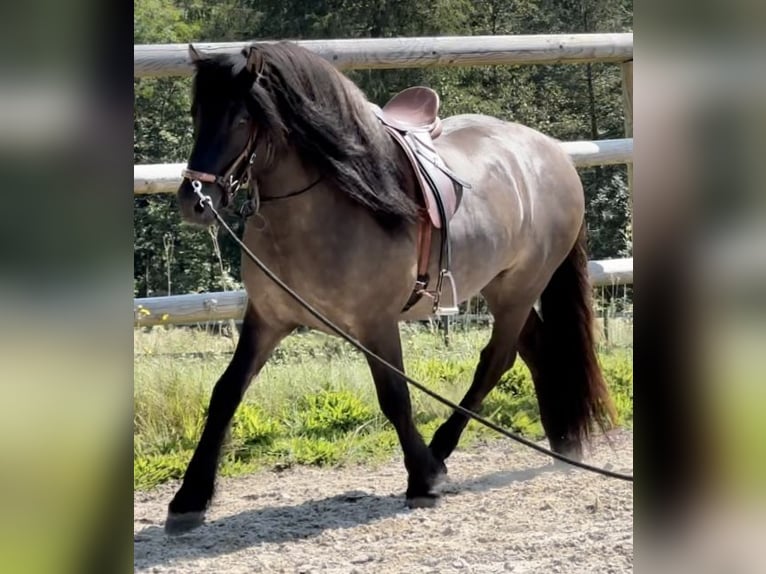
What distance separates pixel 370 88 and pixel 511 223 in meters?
5.80

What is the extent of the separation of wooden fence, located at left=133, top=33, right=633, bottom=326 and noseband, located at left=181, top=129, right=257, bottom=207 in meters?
1.07

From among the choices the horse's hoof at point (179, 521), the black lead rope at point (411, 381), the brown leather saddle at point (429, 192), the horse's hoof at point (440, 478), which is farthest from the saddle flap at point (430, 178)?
the horse's hoof at point (179, 521)

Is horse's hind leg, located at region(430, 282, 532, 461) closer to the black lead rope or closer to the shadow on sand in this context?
the shadow on sand

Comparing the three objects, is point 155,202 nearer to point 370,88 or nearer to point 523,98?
point 370,88

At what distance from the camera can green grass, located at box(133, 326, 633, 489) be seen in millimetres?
4270

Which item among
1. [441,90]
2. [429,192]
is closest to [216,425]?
[429,192]

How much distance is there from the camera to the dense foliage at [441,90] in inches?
364

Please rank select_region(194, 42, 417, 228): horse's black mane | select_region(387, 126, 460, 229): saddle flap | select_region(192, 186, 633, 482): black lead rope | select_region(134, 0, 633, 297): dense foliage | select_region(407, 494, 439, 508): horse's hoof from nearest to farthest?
1. select_region(192, 186, 633, 482): black lead rope
2. select_region(194, 42, 417, 228): horse's black mane
3. select_region(387, 126, 460, 229): saddle flap
4. select_region(407, 494, 439, 508): horse's hoof
5. select_region(134, 0, 633, 297): dense foliage

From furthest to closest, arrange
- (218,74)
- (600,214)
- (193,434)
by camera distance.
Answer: (600,214) < (193,434) < (218,74)

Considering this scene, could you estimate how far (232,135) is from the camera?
116 inches

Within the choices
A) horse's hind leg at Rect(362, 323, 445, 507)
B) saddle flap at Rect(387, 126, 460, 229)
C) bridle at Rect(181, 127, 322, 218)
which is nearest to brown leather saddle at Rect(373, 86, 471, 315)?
saddle flap at Rect(387, 126, 460, 229)

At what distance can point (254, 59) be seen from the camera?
9.76 ft

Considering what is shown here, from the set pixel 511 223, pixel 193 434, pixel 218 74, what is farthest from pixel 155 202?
pixel 218 74

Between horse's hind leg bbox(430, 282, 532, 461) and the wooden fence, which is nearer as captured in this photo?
the wooden fence
